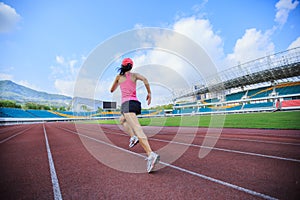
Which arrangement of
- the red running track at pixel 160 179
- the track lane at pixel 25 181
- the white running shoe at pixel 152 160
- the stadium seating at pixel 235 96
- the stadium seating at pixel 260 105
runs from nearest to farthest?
the red running track at pixel 160 179 < the track lane at pixel 25 181 < the white running shoe at pixel 152 160 < the stadium seating at pixel 260 105 < the stadium seating at pixel 235 96

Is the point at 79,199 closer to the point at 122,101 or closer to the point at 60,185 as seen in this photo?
the point at 60,185

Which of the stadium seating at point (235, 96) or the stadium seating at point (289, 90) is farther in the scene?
the stadium seating at point (235, 96)

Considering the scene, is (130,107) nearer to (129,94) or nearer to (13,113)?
(129,94)

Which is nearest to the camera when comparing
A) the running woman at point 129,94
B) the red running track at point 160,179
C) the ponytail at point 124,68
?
the red running track at point 160,179

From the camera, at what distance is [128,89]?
3396 millimetres

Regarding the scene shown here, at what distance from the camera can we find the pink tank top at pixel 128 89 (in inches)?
133

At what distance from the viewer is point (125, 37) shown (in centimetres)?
930

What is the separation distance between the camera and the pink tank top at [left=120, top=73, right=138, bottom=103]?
3.38m

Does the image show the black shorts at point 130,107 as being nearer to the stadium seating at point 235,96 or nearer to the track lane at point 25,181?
the track lane at point 25,181

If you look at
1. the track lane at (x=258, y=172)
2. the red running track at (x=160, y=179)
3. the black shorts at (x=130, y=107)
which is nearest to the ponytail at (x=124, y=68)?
the black shorts at (x=130, y=107)

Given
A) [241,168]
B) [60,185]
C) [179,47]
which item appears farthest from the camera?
[179,47]

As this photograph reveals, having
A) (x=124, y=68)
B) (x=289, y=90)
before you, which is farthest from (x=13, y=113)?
(x=289, y=90)

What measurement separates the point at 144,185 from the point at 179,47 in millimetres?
9678

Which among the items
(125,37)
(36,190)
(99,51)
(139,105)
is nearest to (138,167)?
(139,105)
